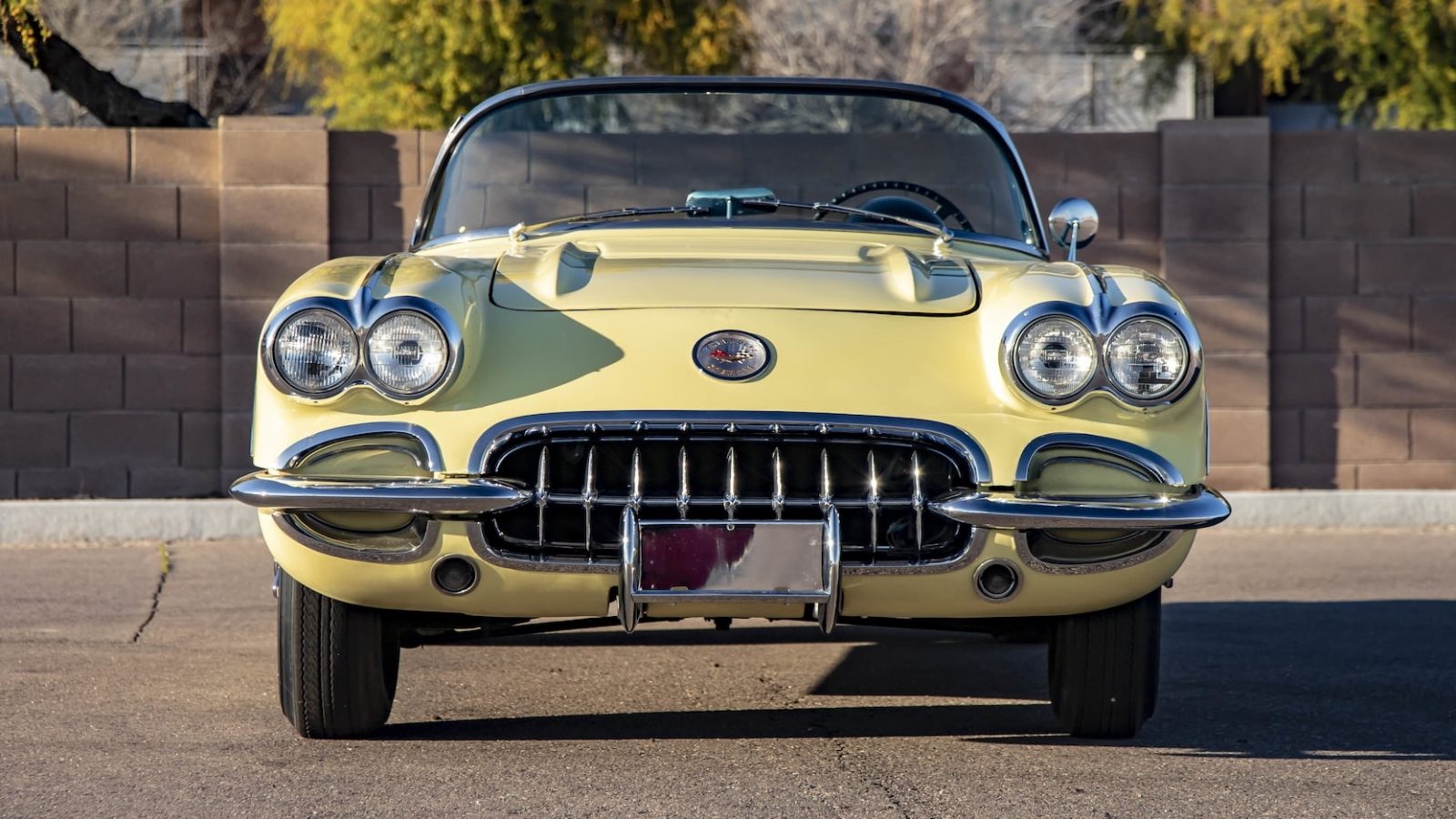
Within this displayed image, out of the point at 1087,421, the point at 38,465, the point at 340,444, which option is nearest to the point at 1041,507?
the point at 1087,421

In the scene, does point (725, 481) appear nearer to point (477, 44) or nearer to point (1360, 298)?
point (1360, 298)

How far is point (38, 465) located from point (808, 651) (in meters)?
4.79

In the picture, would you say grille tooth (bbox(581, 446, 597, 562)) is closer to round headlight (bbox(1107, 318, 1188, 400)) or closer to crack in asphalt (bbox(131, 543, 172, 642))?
round headlight (bbox(1107, 318, 1188, 400))

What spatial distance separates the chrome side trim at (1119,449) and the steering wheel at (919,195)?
1.43 metres

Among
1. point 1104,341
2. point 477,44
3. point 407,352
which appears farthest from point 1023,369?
point 477,44

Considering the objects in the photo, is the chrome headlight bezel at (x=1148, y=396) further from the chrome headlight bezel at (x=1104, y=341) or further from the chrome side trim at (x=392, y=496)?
the chrome side trim at (x=392, y=496)

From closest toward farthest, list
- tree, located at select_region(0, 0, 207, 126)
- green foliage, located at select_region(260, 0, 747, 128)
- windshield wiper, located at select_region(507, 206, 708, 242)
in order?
windshield wiper, located at select_region(507, 206, 708, 242) → tree, located at select_region(0, 0, 207, 126) → green foliage, located at select_region(260, 0, 747, 128)

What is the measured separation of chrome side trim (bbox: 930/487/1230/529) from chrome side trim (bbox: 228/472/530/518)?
2.64 ft

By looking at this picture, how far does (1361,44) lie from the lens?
49.7ft

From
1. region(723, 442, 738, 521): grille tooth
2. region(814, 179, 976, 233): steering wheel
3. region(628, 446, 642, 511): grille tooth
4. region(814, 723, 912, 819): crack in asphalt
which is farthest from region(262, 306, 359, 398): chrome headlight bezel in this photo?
region(814, 179, 976, 233): steering wheel

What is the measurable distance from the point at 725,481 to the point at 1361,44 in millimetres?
13260

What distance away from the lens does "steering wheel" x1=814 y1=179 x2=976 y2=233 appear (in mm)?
4902

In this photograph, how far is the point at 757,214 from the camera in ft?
15.2

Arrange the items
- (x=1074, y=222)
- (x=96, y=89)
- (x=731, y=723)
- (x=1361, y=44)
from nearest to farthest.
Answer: (x=731, y=723), (x=1074, y=222), (x=96, y=89), (x=1361, y=44)
